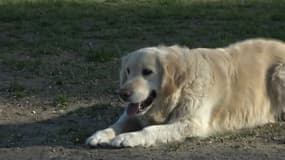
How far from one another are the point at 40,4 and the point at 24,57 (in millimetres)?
5262

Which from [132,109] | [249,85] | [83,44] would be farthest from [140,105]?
[83,44]

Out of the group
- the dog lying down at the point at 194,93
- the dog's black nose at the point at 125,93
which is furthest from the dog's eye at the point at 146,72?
the dog's black nose at the point at 125,93

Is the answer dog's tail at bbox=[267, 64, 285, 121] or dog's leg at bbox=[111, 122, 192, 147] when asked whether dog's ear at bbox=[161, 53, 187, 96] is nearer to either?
dog's leg at bbox=[111, 122, 192, 147]

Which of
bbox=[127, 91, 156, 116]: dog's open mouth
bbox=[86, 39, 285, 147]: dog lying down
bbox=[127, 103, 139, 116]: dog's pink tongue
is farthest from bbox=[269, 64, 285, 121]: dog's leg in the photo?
Answer: bbox=[127, 103, 139, 116]: dog's pink tongue

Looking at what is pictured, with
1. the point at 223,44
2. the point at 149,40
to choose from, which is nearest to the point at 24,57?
the point at 149,40

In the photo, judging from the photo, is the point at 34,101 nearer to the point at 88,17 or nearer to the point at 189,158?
the point at 189,158

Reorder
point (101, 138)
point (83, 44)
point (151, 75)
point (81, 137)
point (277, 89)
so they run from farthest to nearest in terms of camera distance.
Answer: point (83, 44) < point (277, 89) < point (81, 137) < point (151, 75) < point (101, 138)

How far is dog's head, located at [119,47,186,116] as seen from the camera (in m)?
5.79

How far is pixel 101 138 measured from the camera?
5711mm

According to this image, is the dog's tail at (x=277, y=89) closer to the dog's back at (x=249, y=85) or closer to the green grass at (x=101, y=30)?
the dog's back at (x=249, y=85)

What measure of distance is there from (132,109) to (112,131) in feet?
0.86

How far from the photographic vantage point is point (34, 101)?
23.9 ft

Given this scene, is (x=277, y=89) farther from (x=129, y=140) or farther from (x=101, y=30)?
→ (x=101, y=30)

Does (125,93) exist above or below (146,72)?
below
